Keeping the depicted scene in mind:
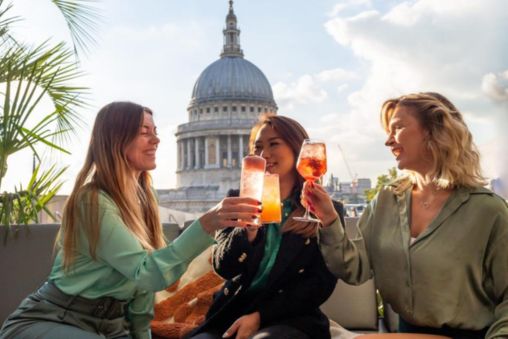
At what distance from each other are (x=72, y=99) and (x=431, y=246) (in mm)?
3704

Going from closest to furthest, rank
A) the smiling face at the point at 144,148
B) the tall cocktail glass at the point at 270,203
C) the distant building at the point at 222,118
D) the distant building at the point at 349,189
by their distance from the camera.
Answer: the tall cocktail glass at the point at 270,203, the smiling face at the point at 144,148, the distant building at the point at 349,189, the distant building at the point at 222,118

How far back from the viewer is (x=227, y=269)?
2.63 meters

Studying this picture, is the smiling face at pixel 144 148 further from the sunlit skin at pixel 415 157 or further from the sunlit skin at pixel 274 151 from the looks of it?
the sunlit skin at pixel 415 157

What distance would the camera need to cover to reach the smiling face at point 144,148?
8.20ft

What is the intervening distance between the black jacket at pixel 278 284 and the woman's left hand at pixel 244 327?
41 millimetres

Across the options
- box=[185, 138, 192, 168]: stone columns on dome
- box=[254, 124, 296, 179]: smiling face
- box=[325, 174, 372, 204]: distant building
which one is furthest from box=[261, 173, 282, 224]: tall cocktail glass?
box=[185, 138, 192, 168]: stone columns on dome

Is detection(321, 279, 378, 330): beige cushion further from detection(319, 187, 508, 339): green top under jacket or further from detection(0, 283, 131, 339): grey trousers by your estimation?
detection(0, 283, 131, 339): grey trousers

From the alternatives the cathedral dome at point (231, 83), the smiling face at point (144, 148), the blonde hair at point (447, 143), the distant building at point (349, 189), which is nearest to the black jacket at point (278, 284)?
the smiling face at point (144, 148)

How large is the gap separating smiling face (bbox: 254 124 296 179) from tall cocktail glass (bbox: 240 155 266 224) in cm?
56

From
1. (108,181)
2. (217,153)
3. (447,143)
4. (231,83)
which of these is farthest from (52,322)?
(231,83)

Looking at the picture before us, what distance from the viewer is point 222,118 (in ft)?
223

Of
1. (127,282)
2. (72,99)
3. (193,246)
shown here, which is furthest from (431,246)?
(72,99)

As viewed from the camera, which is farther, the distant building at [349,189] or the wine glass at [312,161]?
the distant building at [349,189]

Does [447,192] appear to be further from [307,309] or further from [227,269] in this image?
[227,269]
